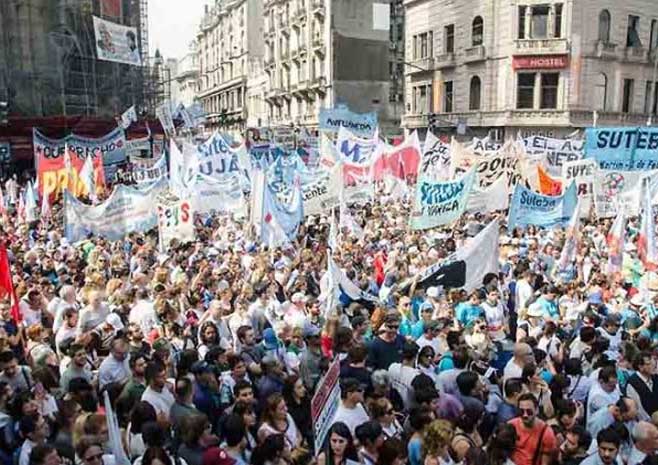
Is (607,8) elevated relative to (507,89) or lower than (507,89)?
elevated

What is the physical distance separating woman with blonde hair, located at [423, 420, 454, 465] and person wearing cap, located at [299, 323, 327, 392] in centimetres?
191

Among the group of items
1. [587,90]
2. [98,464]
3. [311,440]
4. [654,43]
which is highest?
[654,43]

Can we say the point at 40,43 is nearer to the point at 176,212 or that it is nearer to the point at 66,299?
the point at 176,212

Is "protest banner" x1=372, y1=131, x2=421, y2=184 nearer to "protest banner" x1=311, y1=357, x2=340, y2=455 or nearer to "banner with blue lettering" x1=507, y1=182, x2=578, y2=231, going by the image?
"banner with blue lettering" x1=507, y1=182, x2=578, y2=231

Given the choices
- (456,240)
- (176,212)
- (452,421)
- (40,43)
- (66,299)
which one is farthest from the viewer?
(40,43)

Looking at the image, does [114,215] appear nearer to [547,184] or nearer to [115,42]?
[547,184]

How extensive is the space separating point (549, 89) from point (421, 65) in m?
10.5

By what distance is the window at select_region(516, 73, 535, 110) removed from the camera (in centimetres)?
4084

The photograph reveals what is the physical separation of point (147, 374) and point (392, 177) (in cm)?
1465

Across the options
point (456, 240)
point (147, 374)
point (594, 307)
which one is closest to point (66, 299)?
point (147, 374)

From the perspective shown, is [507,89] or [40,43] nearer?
[40,43]

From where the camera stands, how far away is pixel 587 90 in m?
40.0

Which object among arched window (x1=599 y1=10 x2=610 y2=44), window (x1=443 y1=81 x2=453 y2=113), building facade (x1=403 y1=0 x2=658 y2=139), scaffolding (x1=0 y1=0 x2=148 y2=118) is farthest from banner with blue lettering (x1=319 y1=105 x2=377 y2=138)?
window (x1=443 y1=81 x2=453 y2=113)

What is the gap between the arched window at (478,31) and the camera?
1683 inches
